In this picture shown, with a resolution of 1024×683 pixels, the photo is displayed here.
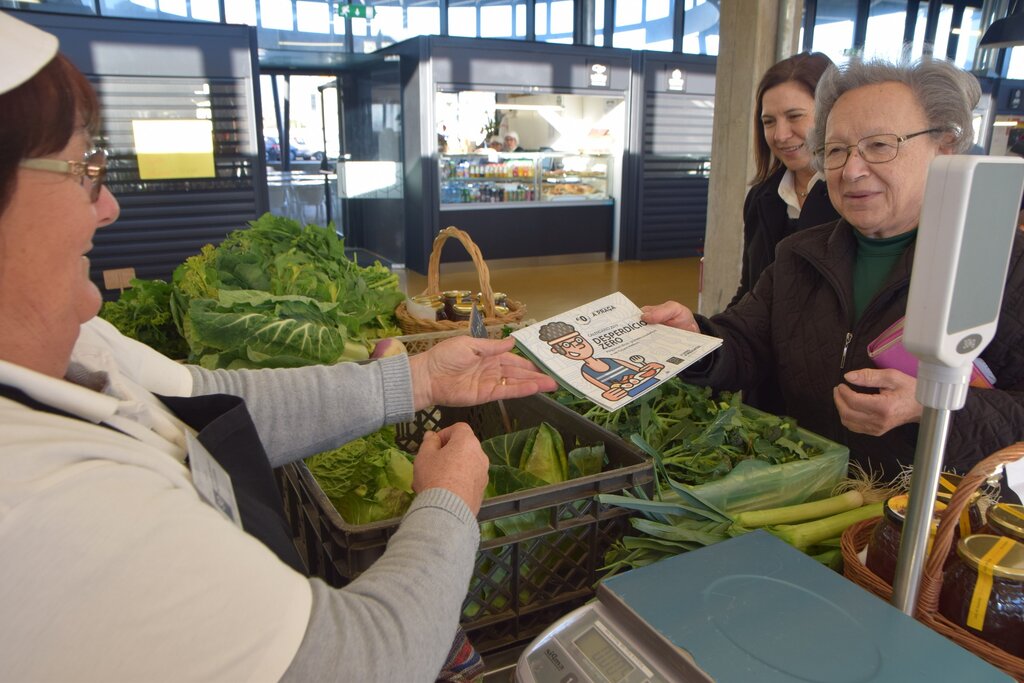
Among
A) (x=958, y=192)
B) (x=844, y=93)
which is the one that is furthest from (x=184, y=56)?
(x=958, y=192)

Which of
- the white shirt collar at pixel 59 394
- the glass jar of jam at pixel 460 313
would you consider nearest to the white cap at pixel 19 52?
the white shirt collar at pixel 59 394

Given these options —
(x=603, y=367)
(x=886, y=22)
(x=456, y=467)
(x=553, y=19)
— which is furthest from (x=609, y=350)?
(x=886, y=22)

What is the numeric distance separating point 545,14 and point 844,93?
30.0 ft

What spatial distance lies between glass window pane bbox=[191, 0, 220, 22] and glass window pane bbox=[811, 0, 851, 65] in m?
8.27

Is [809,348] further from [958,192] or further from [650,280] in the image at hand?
[650,280]

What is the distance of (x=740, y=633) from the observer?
75cm

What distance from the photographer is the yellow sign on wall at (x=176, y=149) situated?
5539 mm

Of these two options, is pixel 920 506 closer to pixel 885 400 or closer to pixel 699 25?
pixel 885 400

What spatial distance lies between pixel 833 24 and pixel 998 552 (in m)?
11.7

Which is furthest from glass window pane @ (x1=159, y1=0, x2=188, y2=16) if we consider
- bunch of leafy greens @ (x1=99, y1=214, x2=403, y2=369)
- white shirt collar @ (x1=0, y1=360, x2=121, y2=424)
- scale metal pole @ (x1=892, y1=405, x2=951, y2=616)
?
scale metal pole @ (x1=892, y1=405, x2=951, y2=616)

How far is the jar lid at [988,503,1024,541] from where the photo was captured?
808 mm

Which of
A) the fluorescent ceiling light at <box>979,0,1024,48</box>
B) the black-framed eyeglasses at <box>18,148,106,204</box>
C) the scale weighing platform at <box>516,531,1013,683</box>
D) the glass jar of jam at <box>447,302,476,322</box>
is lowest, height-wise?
the glass jar of jam at <box>447,302,476,322</box>

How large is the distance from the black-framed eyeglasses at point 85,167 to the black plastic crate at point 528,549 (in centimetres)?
50

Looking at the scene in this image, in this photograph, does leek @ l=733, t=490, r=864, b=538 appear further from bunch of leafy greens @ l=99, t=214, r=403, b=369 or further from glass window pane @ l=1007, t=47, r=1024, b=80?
glass window pane @ l=1007, t=47, r=1024, b=80
